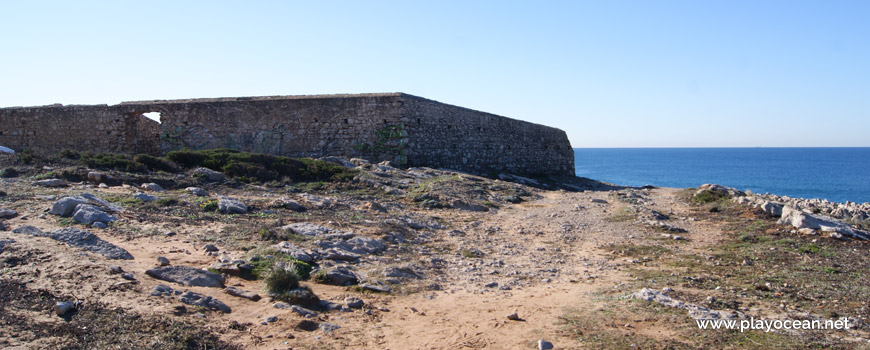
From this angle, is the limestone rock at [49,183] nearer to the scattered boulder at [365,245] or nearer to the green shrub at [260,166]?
the green shrub at [260,166]

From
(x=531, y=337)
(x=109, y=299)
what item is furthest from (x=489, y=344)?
(x=109, y=299)

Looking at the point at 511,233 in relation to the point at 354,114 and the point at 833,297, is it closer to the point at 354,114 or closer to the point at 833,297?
the point at 833,297

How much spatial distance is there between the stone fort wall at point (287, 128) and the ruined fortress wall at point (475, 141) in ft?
0.12

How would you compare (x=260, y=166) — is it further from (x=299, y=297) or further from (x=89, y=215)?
(x=299, y=297)

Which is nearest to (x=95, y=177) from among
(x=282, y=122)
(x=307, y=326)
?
(x=282, y=122)

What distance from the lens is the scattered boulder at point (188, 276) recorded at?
18.4 ft

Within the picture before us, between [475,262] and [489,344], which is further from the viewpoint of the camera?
[475,262]

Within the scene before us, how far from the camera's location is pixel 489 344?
4.96m

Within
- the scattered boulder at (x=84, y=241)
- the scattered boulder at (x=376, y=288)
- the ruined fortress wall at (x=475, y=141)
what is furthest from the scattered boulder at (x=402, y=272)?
the ruined fortress wall at (x=475, y=141)

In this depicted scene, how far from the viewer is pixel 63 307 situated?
4.49 metres

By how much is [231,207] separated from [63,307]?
4.94m

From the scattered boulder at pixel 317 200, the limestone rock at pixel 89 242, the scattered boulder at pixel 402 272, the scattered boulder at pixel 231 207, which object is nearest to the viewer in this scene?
the limestone rock at pixel 89 242

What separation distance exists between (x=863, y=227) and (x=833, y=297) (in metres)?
5.02

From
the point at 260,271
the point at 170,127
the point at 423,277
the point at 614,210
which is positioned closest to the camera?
the point at 260,271
